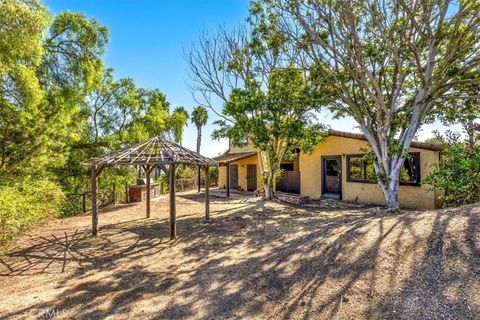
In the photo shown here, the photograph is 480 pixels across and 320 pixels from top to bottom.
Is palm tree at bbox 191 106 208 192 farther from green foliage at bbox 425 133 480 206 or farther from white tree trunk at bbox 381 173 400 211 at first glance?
green foliage at bbox 425 133 480 206

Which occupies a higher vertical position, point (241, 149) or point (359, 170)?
point (241, 149)

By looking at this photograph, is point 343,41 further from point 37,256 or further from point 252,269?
point 37,256

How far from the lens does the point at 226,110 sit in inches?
516

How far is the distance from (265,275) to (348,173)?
1095cm

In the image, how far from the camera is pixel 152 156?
9.20 m

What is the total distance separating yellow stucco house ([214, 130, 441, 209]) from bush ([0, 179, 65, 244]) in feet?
34.8

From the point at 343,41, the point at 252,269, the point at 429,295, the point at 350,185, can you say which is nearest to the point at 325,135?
the point at 350,185

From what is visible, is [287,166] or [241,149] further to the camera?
[241,149]

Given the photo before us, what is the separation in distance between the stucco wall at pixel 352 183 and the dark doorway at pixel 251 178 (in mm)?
4287

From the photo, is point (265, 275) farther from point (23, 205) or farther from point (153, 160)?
point (23, 205)

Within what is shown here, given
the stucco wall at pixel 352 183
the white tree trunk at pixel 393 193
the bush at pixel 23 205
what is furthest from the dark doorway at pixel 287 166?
the bush at pixel 23 205

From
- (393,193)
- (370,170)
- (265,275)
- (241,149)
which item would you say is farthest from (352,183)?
(265,275)

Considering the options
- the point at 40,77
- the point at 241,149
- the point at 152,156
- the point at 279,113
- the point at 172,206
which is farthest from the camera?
the point at 241,149

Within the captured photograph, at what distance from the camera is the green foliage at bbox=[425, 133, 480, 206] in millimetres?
4410
